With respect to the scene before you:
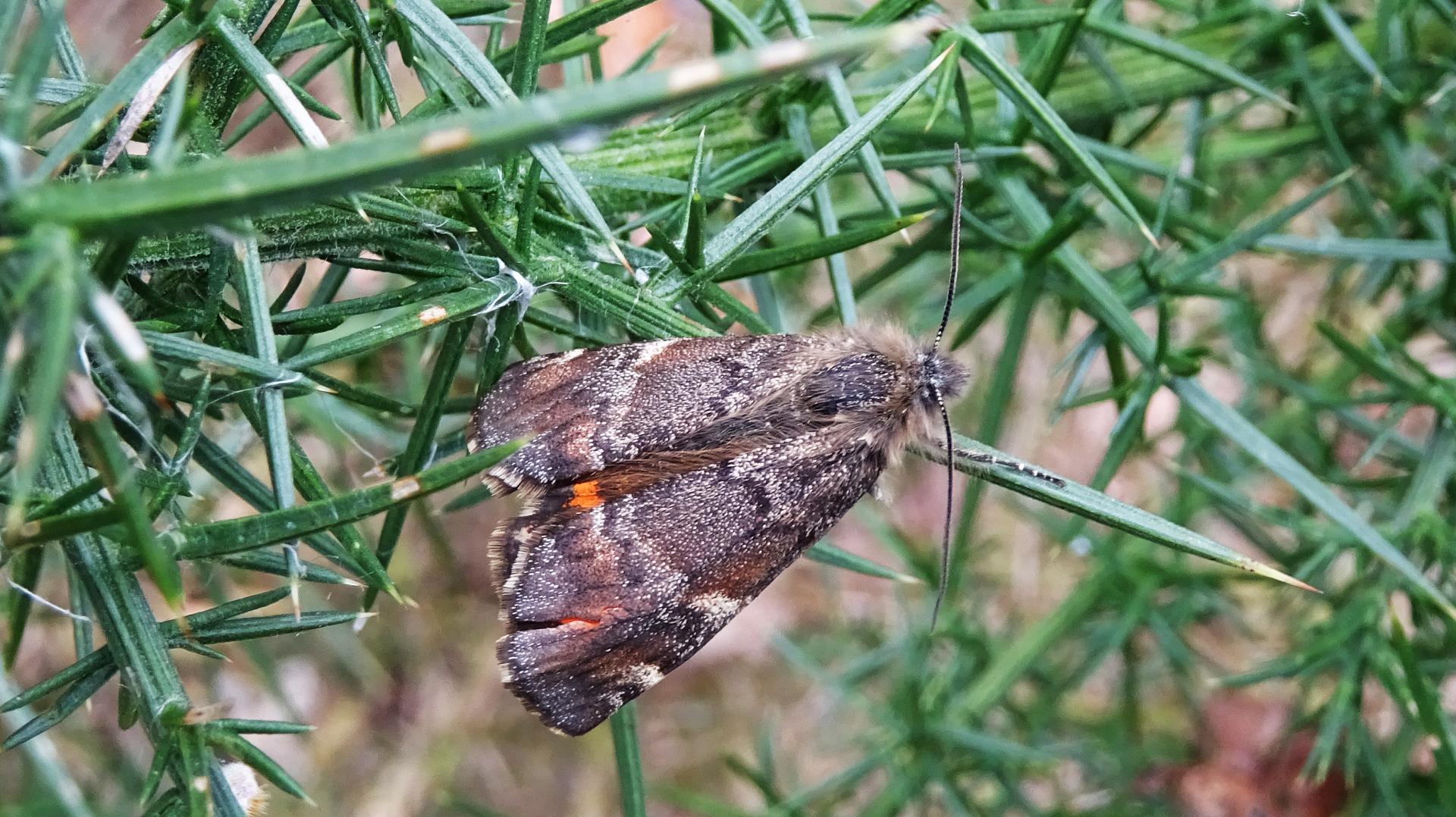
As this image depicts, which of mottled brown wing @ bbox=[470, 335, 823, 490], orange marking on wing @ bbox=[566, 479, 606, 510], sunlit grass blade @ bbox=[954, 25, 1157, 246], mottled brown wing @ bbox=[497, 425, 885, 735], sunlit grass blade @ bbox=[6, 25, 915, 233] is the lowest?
mottled brown wing @ bbox=[497, 425, 885, 735]

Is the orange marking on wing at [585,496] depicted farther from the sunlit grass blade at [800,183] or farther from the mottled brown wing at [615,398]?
the sunlit grass blade at [800,183]

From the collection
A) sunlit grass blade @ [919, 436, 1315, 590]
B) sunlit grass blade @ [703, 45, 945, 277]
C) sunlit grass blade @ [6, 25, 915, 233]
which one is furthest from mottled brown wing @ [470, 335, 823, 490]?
sunlit grass blade @ [6, 25, 915, 233]

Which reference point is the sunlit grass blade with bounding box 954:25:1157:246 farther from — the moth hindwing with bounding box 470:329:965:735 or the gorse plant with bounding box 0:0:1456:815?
the moth hindwing with bounding box 470:329:965:735

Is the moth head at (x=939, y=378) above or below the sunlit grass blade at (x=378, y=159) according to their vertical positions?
below

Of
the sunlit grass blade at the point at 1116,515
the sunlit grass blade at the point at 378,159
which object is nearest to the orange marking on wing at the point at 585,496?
the sunlit grass blade at the point at 1116,515

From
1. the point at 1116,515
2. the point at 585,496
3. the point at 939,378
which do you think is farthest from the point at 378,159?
the point at 939,378

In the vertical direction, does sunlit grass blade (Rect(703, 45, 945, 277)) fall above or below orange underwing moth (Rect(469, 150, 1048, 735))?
above

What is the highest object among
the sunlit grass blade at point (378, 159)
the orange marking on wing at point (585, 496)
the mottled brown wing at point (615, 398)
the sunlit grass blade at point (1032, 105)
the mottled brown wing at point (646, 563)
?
the sunlit grass blade at point (378, 159)

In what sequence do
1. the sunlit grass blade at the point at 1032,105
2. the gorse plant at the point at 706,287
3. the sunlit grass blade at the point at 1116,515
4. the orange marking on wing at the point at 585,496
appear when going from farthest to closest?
the orange marking on wing at the point at 585,496 < the sunlit grass blade at the point at 1032,105 < the sunlit grass blade at the point at 1116,515 < the gorse plant at the point at 706,287
